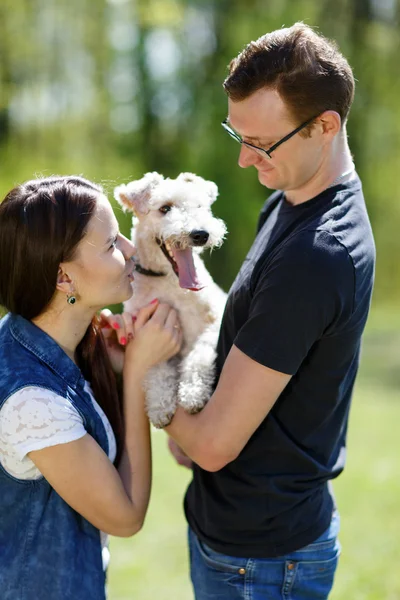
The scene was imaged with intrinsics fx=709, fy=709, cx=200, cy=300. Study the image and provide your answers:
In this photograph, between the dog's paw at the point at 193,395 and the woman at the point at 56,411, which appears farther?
the dog's paw at the point at 193,395

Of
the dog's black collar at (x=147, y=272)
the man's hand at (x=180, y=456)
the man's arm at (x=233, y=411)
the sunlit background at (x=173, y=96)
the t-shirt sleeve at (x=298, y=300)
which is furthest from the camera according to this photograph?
the sunlit background at (x=173, y=96)

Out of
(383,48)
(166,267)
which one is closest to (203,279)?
(166,267)

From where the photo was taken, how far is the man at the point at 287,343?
2.21 m

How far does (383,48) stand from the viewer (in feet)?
81.9

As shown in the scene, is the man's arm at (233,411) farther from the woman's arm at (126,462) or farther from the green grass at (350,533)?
the green grass at (350,533)

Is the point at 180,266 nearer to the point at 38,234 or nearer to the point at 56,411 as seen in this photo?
the point at 38,234

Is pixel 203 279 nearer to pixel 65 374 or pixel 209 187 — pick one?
pixel 209 187

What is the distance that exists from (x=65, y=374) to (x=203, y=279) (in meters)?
0.93

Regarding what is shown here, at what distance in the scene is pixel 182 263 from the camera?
312cm

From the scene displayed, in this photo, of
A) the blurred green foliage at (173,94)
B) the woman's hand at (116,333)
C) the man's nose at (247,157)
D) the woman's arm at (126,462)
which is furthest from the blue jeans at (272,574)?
the blurred green foliage at (173,94)

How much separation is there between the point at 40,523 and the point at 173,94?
2581cm

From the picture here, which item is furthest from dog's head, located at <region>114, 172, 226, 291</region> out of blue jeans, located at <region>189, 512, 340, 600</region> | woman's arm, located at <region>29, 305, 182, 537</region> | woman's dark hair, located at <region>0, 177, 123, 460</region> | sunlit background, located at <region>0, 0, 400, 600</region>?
sunlit background, located at <region>0, 0, 400, 600</region>

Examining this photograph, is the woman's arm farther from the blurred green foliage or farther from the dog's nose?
the blurred green foliage

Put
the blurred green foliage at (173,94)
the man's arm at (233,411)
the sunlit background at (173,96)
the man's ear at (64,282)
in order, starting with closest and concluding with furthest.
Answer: the man's arm at (233,411), the man's ear at (64,282), the sunlit background at (173,96), the blurred green foliage at (173,94)
